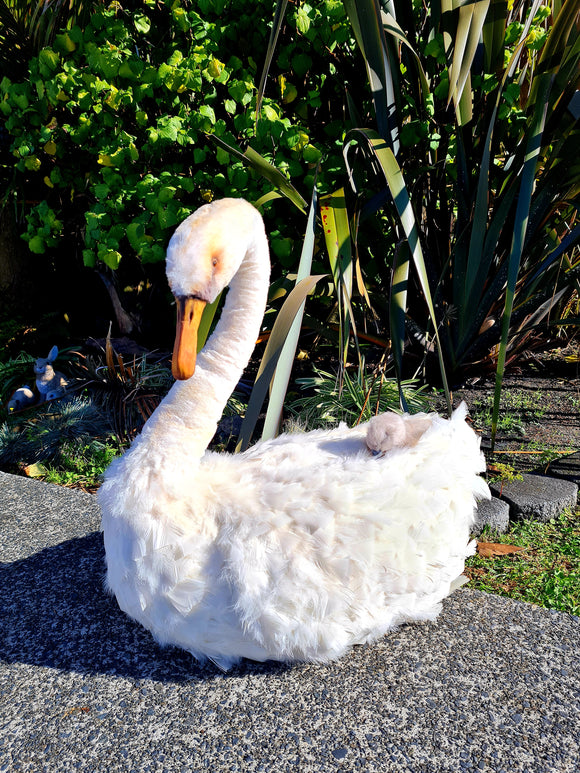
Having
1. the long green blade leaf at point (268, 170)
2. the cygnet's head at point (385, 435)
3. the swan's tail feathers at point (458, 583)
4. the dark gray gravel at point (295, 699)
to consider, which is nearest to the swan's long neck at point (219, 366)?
the cygnet's head at point (385, 435)

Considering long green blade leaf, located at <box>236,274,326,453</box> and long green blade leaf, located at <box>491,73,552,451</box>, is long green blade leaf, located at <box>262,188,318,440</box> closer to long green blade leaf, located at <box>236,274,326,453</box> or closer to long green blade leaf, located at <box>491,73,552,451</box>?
long green blade leaf, located at <box>236,274,326,453</box>

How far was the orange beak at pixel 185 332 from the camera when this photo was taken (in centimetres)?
192

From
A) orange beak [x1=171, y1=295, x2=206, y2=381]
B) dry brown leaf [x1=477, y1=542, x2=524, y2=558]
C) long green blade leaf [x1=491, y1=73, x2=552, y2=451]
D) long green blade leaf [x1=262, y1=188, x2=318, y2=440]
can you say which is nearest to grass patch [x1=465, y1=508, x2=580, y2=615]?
dry brown leaf [x1=477, y1=542, x2=524, y2=558]

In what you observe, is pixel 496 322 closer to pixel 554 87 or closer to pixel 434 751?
pixel 554 87

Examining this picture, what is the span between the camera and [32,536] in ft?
10.2

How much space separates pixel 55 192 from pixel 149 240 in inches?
69.0

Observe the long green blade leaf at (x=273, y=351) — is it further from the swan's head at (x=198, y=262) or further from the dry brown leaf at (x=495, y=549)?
the dry brown leaf at (x=495, y=549)

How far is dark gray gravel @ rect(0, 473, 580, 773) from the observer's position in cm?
183

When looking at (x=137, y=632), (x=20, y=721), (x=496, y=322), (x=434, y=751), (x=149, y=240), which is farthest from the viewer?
(x=496, y=322)

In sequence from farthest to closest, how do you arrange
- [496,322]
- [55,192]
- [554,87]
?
[55,192]
[496,322]
[554,87]

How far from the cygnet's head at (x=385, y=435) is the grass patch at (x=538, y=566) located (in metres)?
0.82

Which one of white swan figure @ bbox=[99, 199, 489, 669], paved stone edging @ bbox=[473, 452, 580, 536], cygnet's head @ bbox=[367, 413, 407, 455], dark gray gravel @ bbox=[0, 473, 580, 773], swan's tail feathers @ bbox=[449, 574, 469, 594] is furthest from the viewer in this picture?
paved stone edging @ bbox=[473, 452, 580, 536]

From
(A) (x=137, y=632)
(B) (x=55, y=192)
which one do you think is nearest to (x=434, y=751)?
(A) (x=137, y=632)

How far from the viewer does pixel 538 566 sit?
2.91 meters
